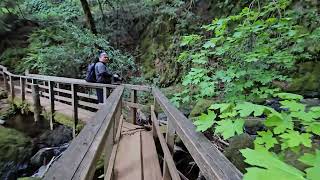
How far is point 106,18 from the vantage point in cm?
1412

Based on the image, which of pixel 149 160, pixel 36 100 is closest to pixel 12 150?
pixel 36 100

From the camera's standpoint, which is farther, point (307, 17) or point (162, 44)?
point (162, 44)

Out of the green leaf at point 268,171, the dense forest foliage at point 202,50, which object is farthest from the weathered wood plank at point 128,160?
the green leaf at point 268,171

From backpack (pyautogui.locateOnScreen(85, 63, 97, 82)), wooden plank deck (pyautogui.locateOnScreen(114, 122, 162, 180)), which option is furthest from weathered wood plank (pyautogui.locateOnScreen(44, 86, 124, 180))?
backpack (pyautogui.locateOnScreen(85, 63, 97, 82))

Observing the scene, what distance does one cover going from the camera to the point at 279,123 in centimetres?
152

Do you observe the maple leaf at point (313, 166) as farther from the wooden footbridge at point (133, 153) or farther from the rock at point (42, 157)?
the rock at point (42, 157)

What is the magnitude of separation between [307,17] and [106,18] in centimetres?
947

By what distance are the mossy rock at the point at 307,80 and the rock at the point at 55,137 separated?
20.3ft

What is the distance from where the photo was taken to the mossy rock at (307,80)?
7203mm

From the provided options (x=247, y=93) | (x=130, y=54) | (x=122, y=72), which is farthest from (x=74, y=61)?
(x=247, y=93)

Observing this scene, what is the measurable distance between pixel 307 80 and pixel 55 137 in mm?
7098

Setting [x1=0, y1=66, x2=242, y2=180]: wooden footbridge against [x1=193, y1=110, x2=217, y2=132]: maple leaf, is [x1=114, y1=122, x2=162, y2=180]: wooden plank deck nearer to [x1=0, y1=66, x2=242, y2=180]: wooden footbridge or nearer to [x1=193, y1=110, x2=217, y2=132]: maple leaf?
[x1=0, y1=66, x2=242, y2=180]: wooden footbridge

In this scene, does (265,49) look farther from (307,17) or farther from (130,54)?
(130,54)

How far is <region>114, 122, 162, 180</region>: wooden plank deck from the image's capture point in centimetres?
337
